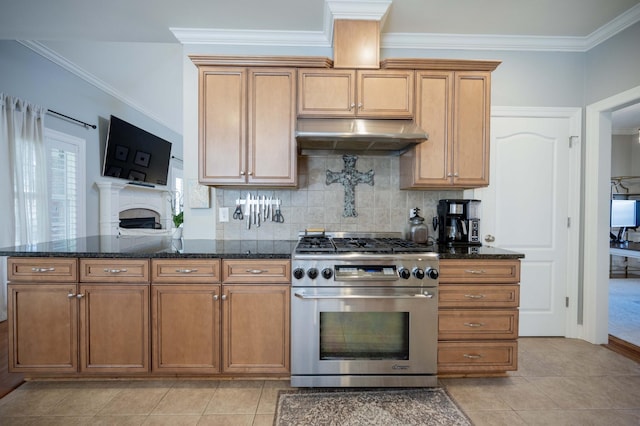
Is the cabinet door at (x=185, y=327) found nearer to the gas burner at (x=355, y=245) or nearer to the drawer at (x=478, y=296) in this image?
the gas burner at (x=355, y=245)

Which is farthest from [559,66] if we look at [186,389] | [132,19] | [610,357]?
[186,389]

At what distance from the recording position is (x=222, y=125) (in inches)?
93.8

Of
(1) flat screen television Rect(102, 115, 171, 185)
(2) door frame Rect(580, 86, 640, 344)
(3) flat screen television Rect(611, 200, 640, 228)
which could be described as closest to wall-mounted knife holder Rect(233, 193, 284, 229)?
(1) flat screen television Rect(102, 115, 171, 185)

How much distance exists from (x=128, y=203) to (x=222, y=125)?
3383 mm

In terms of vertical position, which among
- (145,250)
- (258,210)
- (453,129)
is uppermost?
(453,129)

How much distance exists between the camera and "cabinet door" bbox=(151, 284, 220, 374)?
201 cm

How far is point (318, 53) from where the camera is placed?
2.74m

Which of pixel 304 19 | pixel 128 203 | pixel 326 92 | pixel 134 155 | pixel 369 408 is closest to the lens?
pixel 369 408

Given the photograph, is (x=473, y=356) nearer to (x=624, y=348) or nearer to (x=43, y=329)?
(x=624, y=348)

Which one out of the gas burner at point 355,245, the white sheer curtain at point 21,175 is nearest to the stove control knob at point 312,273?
the gas burner at point 355,245

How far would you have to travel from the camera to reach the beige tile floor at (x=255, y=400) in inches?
69.2

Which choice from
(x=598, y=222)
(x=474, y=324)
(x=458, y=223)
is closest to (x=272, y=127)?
(x=458, y=223)

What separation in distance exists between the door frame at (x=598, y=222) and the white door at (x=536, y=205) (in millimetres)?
121

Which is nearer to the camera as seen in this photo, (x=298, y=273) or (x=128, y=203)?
(x=298, y=273)
